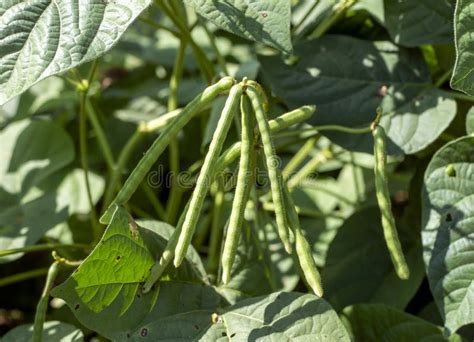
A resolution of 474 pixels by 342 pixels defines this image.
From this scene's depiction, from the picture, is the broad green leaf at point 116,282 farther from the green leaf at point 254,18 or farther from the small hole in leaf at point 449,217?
the small hole in leaf at point 449,217

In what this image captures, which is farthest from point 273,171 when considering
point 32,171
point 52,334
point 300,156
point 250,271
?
point 32,171

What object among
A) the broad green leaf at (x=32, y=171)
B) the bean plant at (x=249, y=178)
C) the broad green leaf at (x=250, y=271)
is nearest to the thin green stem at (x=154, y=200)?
the bean plant at (x=249, y=178)

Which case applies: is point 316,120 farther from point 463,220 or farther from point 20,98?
point 20,98

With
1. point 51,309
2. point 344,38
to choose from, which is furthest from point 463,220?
point 51,309

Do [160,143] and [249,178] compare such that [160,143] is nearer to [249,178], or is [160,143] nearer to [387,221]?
[249,178]

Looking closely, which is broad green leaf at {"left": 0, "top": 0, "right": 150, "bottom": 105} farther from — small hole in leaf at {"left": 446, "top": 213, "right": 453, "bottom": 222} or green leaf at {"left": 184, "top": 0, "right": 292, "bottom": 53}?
small hole in leaf at {"left": 446, "top": 213, "right": 453, "bottom": 222}
